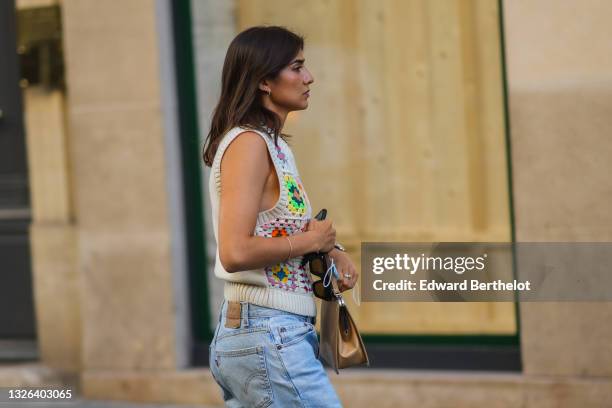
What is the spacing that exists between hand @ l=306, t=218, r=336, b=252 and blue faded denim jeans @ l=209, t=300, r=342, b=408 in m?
0.22

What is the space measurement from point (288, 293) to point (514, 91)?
323 centimetres

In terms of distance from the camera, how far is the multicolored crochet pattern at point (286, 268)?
10.3ft

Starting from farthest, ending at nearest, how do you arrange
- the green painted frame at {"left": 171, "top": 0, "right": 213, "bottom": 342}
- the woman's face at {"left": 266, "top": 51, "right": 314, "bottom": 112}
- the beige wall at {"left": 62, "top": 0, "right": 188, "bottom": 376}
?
the green painted frame at {"left": 171, "top": 0, "right": 213, "bottom": 342}, the beige wall at {"left": 62, "top": 0, "right": 188, "bottom": 376}, the woman's face at {"left": 266, "top": 51, "right": 314, "bottom": 112}

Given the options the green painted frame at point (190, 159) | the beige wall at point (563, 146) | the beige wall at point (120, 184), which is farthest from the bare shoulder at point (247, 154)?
the green painted frame at point (190, 159)

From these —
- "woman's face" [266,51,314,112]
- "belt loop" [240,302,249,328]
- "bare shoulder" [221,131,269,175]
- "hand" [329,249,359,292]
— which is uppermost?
"woman's face" [266,51,314,112]

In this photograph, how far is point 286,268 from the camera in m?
3.21

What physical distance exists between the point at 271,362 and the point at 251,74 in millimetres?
851

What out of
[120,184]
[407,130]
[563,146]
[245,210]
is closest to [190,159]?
[120,184]

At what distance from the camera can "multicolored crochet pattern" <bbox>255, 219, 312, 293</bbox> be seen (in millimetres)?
3141

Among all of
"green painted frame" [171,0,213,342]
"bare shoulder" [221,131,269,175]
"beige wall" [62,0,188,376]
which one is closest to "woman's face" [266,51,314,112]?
"bare shoulder" [221,131,269,175]

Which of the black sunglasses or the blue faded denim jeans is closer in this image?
the blue faded denim jeans

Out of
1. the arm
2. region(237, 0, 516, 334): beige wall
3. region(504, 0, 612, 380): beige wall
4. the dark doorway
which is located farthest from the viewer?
the dark doorway

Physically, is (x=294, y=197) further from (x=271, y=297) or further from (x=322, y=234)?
(x=271, y=297)

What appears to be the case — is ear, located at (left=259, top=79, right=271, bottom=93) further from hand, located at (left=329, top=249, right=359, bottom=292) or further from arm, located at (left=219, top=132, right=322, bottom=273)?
hand, located at (left=329, top=249, right=359, bottom=292)
